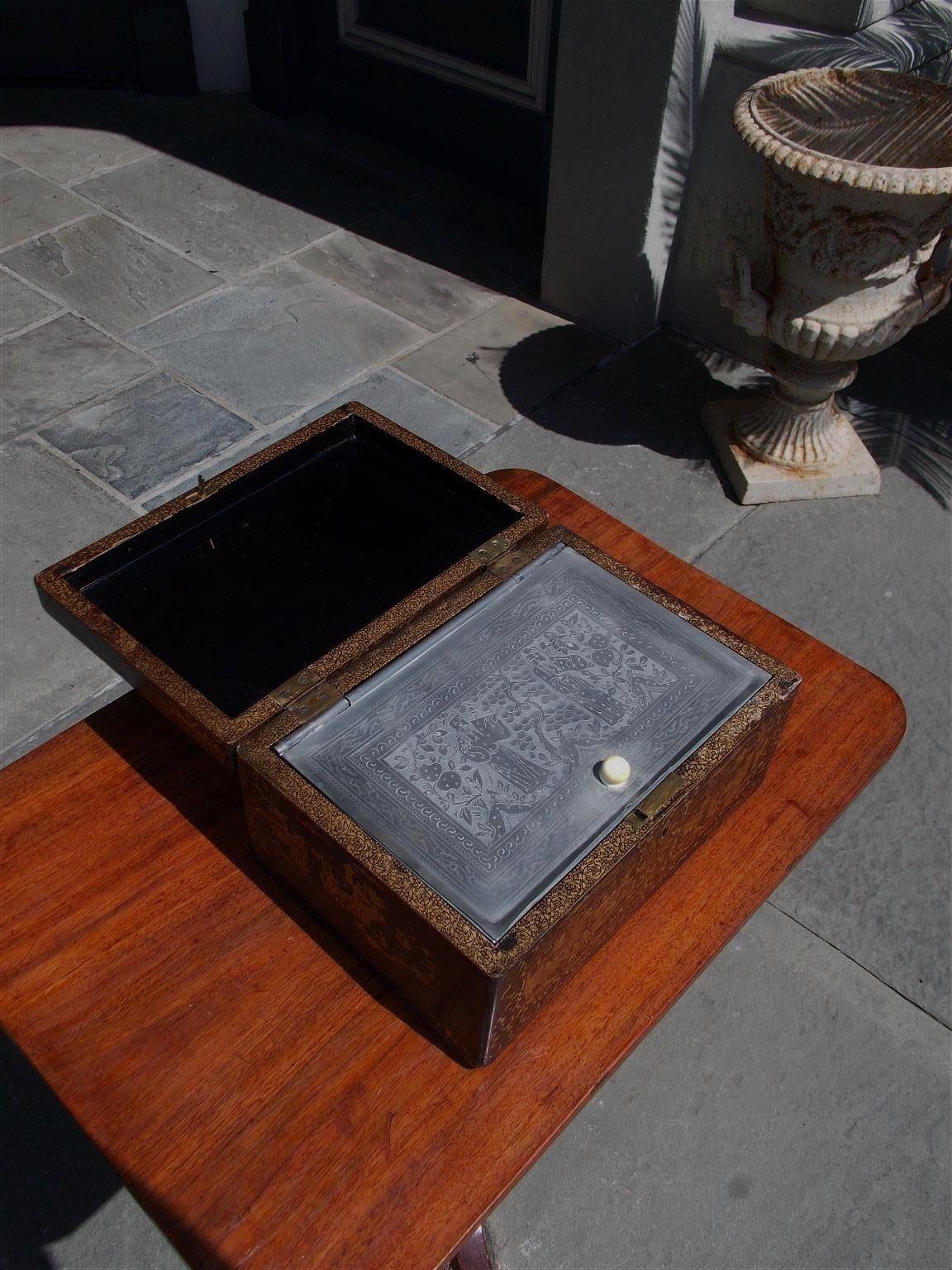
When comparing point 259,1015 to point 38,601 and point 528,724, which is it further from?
point 38,601

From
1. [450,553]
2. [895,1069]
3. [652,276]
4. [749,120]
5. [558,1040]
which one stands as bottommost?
[895,1069]

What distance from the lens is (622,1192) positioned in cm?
198

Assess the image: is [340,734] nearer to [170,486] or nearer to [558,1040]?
[558,1040]

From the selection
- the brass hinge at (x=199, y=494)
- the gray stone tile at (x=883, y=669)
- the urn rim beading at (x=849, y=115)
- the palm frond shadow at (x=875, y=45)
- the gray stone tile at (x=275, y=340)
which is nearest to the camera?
the brass hinge at (x=199, y=494)

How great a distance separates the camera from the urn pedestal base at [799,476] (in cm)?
333

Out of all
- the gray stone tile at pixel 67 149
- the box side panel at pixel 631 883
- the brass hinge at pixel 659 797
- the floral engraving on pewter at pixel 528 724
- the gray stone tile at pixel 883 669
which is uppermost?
the brass hinge at pixel 659 797

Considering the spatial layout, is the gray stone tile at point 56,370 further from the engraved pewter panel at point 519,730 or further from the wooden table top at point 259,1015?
the engraved pewter panel at point 519,730

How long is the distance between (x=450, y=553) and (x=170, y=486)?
1.73 meters

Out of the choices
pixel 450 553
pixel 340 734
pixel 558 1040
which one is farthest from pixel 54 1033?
pixel 450 553

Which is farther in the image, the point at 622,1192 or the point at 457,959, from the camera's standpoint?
the point at 622,1192

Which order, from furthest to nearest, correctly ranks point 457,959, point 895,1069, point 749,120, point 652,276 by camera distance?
point 652,276 < point 749,120 < point 895,1069 < point 457,959

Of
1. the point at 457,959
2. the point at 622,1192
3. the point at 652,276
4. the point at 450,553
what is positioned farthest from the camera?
the point at 652,276

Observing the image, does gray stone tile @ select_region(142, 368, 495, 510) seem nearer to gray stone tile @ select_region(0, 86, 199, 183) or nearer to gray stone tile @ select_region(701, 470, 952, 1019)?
gray stone tile @ select_region(701, 470, 952, 1019)

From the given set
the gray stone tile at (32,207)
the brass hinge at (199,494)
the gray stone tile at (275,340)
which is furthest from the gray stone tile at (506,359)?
the brass hinge at (199,494)
